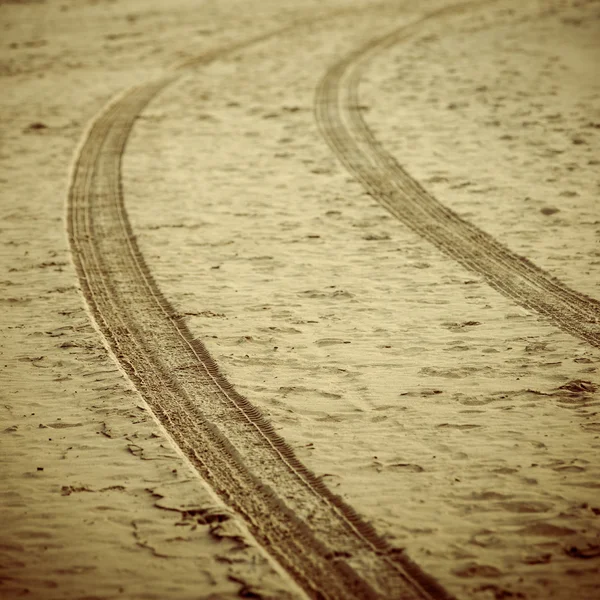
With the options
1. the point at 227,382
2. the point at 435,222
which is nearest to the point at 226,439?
the point at 227,382

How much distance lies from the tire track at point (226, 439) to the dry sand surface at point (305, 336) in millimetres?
21

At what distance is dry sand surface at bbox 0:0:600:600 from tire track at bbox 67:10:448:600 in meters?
0.02

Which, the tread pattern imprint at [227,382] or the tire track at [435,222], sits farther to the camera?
the tire track at [435,222]

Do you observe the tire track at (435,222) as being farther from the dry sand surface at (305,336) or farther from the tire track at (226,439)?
the tire track at (226,439)

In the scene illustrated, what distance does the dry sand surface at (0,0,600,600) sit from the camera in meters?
4.61

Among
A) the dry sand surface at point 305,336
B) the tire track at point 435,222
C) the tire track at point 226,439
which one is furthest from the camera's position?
the tire track at point 435,222

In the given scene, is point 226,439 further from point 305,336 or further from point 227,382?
point 305,336

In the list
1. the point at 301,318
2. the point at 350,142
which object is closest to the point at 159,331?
the point at 301,318

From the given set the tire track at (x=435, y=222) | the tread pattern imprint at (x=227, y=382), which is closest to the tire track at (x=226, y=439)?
the tread pattern imprint at (x=227, y=382)

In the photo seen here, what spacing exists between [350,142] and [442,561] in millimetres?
8095

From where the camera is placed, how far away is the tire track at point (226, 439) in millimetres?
4418

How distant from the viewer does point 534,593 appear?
4238mm

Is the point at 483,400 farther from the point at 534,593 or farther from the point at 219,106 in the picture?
the point at 219,106

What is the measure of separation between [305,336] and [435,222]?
9.46 ft
